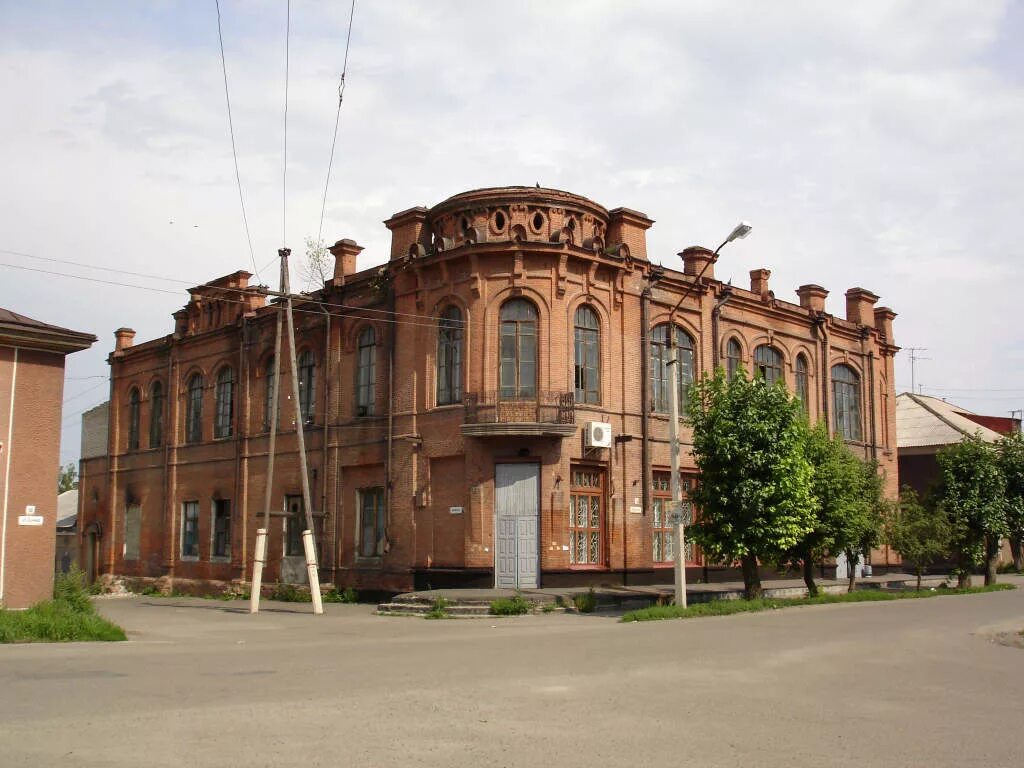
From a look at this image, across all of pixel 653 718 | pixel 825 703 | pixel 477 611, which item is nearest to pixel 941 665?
pixel 825 703

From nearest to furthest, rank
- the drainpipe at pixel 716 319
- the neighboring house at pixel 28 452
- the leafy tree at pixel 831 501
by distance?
the neighboring house at pixel 28 452, the leafy tree at pixel 831 501, the drainpipe at pixel 716 319

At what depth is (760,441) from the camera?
23453mm

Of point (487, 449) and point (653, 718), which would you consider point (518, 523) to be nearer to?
point (487, 449)

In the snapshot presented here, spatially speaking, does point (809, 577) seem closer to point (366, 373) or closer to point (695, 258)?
point (695, 258)

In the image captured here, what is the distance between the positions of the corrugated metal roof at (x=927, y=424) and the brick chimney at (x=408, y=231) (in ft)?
95.2

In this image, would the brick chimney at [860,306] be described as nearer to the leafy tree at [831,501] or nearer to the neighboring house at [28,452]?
the leafy tree at [831,501]

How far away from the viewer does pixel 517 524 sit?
26219 millimetres

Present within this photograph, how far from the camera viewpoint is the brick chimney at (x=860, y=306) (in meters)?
39.6

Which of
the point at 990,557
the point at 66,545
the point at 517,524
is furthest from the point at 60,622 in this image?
the point at 66,545

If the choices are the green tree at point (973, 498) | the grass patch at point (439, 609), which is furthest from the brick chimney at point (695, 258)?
the grass patch at point (439, 609)

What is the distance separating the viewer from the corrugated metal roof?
47.9 m

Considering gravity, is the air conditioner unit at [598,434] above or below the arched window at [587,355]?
below

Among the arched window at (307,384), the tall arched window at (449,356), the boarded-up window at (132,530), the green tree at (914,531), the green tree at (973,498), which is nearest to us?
the tall arched window at (449,356)

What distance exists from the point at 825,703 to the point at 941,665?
4.09 metres
